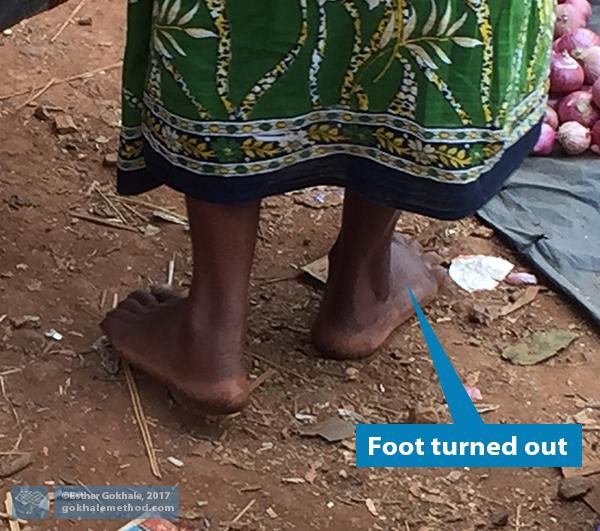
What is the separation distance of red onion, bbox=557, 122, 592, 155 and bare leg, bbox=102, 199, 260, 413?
0.99 meters

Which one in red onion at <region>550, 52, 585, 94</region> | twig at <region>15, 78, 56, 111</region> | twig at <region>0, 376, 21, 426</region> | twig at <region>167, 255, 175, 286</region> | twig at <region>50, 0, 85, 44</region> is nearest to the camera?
twig at <region>0, 376, 21, 426</region>

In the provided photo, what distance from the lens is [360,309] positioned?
65.6 inches

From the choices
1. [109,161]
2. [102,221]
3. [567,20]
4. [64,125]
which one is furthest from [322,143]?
[567,20]

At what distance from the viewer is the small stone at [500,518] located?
1.46 meters

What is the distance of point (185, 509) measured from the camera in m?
1.45

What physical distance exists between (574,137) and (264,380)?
3.11 feet

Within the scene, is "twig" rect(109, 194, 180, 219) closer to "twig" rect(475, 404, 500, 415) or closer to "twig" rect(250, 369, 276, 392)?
"twig" rect(250, 369, 276, 392)

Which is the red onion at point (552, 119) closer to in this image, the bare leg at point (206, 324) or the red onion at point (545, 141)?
the red onion at point (545, 141)

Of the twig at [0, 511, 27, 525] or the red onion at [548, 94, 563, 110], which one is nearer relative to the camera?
the twig at [0, 511, 27, 525]

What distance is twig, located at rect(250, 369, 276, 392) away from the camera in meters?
1.64

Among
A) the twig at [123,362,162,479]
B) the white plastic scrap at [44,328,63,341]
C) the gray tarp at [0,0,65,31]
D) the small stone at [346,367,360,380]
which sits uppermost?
the gray tarp at [0,0,65,31]

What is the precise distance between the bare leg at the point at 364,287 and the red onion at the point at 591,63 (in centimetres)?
81

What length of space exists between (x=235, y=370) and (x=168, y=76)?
443 millimetres

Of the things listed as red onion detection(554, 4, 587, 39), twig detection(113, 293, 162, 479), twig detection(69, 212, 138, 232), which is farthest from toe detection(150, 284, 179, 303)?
red onion detection(554, 4, 587, 39)
